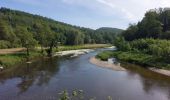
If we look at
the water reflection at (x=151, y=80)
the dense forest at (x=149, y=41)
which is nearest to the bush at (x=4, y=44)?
the dense forest at (x=149, y=41)

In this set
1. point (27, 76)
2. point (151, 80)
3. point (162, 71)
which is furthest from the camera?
point (162, 71)

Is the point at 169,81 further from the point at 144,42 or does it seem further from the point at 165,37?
the point at 165,37

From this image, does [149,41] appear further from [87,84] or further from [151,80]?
[87,84]

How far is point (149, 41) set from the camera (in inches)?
3730

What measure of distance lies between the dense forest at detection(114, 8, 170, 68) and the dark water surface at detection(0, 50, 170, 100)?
43.9ft

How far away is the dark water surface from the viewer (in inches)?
1449

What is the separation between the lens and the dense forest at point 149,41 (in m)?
69.7

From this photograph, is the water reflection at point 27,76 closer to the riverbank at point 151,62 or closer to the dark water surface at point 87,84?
the dark water surface at point 87,84

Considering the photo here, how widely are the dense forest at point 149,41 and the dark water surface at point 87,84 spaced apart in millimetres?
13379

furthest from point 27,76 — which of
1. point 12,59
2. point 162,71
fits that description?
point 162,71

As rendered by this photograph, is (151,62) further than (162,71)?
Yes

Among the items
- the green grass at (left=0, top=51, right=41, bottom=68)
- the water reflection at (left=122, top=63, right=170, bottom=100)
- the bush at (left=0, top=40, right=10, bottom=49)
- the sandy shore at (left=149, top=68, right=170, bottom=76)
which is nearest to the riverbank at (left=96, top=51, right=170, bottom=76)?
the sandy shore at (left=149, top=68, right=170, bottom=76)

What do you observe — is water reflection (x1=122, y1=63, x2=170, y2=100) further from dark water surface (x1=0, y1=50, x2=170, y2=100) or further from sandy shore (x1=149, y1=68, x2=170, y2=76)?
sandy shore (x1=149, y1=68, x2=170, y2=76)

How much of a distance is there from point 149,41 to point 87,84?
56827 millimetres
